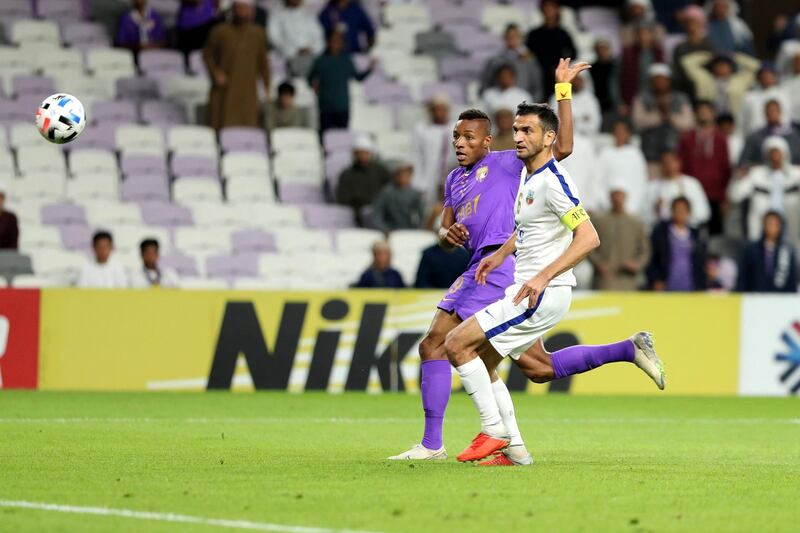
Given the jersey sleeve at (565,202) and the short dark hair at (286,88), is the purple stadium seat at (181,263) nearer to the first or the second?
the short dark hair at (286,88)

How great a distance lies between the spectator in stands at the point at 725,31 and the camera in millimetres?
24750

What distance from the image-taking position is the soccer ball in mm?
11570

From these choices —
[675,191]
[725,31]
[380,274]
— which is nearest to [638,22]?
[725,31]

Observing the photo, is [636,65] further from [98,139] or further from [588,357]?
[588,357]

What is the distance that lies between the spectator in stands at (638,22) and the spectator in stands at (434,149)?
4356mm

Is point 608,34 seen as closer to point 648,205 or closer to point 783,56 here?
point 783,56

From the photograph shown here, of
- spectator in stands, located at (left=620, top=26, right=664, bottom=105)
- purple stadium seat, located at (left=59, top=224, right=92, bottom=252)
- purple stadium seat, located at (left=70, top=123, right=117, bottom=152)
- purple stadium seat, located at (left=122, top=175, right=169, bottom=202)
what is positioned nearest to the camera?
purple stadium seat, located at (left=59, top=224, right=92, bottom=252)

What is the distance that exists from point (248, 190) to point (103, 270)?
12.0 feet

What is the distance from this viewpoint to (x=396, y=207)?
68.1ft

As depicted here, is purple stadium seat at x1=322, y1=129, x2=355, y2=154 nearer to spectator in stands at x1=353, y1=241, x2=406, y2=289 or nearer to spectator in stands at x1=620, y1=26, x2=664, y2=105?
spectator in stands at x1=353, y1=241, x2=406, y2=289

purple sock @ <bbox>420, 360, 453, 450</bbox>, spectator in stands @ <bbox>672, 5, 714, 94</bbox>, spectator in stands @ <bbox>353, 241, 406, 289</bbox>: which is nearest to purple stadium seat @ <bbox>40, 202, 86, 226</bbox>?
spectator in stands @ <bbox>353, 241, 406, 289</bbox>

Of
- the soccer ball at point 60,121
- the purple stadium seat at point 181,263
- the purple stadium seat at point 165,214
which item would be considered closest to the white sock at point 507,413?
the soccer ball at point 60,121

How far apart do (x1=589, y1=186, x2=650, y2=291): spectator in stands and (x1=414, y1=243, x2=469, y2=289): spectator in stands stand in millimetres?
2387

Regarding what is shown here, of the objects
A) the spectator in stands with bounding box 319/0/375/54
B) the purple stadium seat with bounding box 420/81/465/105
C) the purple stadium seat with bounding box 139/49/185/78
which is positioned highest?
the spectator in stands with bounding box 319/0/375/54
